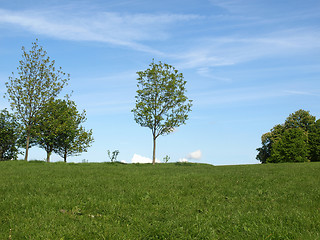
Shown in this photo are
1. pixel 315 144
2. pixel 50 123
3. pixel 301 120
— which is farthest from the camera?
pixel 301 120

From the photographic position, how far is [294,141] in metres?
63.5

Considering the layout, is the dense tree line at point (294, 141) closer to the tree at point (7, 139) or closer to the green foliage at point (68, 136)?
the green foliage at point (68, 136)

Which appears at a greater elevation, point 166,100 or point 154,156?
point 166,100

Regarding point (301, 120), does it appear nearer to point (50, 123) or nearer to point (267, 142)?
point (267, 142)

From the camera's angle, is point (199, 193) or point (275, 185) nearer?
point (199, 193)

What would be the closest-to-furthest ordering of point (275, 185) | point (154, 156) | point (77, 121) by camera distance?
point (275, 185) → point (154, 156) → point (77, 121)

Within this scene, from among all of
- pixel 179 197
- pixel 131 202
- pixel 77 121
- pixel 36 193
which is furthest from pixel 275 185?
pixel 77 121

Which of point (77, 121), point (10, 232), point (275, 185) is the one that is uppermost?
point (77, 121)

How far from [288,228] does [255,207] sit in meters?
2.57

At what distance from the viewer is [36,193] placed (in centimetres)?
1407

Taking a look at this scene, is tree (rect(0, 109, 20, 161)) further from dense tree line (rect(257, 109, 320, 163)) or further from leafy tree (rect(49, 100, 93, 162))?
dense tree line (rect(257, 109, 320, 163))

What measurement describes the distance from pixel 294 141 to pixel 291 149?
2.05m

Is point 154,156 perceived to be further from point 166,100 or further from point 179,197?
point 179,197

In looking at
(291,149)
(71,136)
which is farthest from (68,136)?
(291,149)
